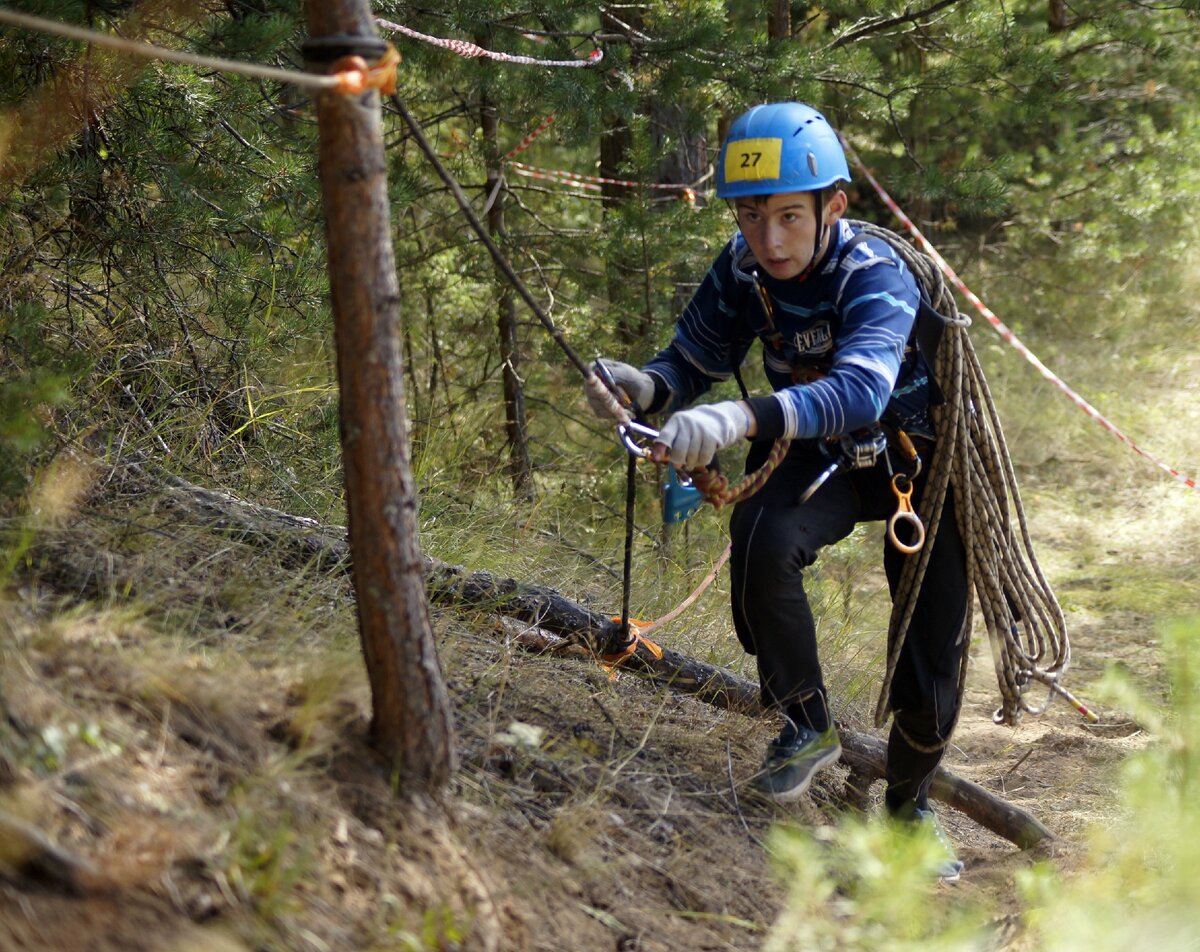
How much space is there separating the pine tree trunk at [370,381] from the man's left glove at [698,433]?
747 mm

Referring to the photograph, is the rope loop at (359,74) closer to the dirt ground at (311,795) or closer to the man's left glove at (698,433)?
the man's left glove at (698,433)

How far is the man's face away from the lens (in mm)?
3309

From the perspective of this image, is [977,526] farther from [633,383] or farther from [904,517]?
[633,383]

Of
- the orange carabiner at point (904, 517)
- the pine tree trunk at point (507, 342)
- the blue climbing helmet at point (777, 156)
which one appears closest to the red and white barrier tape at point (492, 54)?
the pine tree trunk at point (507, 342)

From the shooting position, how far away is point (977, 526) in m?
3.56

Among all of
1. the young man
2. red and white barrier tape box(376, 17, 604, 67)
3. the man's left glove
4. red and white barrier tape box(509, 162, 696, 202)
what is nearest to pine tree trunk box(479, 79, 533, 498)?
red and white barrier tape box(509, 162, 696, 202)

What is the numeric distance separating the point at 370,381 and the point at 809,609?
160cm

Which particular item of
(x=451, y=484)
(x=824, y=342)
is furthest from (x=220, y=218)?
(x=824, y=342)

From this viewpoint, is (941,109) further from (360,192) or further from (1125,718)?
(360,192)

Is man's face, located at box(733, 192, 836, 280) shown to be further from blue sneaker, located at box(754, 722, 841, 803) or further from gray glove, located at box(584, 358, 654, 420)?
blue sneaker, located at box(754, 722, 841, 803)

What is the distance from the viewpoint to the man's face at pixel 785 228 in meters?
3.31

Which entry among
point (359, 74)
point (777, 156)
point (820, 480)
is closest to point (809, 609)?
point (820, 480)

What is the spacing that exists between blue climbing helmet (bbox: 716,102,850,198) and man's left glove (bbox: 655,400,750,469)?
0.74 metres

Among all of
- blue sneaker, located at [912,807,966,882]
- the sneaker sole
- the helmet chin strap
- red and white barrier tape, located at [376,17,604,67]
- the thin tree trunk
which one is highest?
the thin tree trunk
